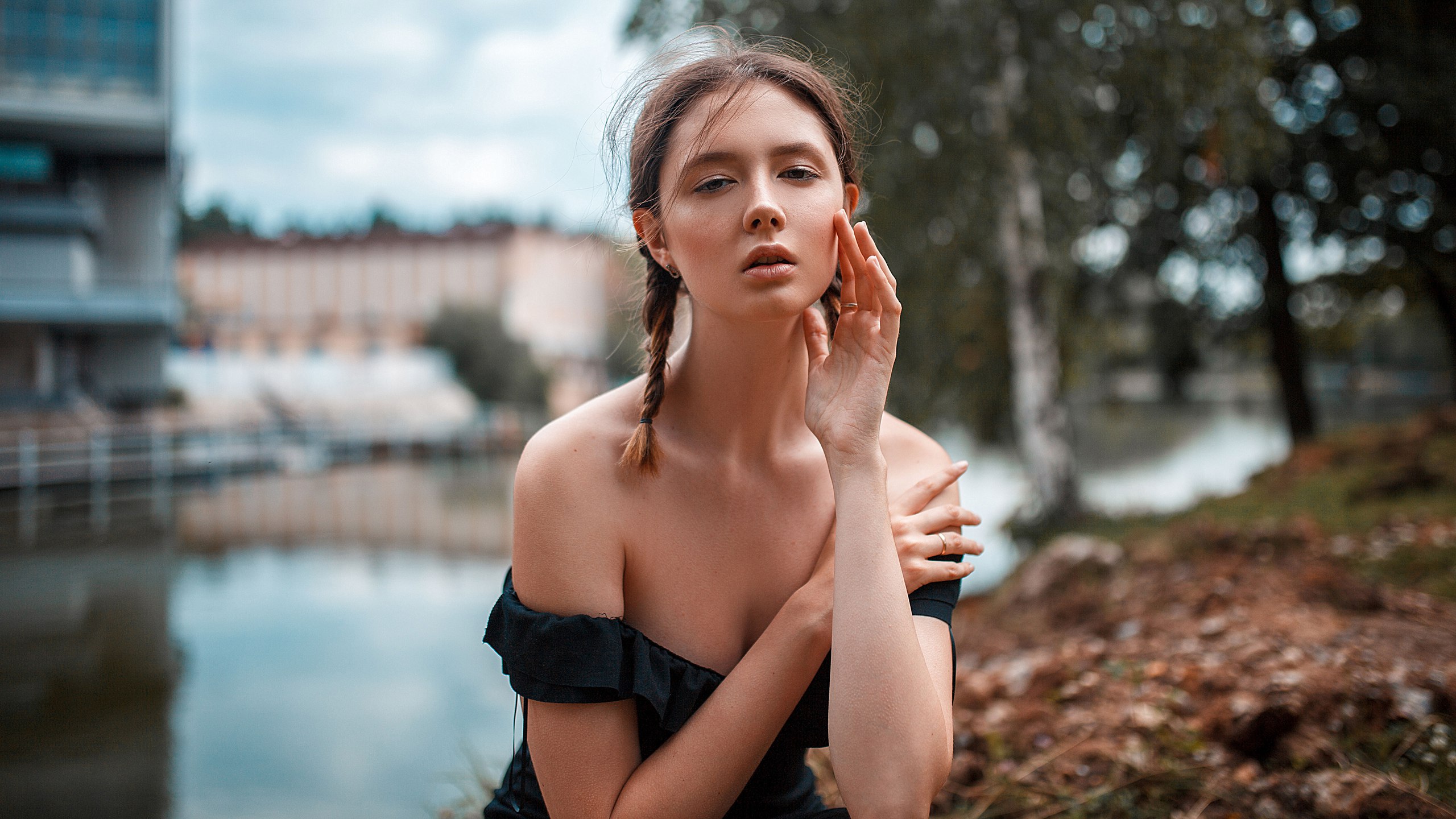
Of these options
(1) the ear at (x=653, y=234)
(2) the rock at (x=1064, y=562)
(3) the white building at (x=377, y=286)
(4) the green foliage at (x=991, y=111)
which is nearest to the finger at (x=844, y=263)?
(1) the ear at (x=653, y=234)

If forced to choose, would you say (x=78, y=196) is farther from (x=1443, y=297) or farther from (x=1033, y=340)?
(x=1443, y=297)

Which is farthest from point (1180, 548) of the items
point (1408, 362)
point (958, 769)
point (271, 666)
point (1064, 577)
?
point (1408, 362)

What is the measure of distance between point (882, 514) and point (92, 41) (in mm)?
26133

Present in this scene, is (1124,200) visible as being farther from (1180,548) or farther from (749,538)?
(749,538)

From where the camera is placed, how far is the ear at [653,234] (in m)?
1.46

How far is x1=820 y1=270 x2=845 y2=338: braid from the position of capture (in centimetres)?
161

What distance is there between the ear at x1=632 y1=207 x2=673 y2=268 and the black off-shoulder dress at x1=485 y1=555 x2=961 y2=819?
0.58 meters

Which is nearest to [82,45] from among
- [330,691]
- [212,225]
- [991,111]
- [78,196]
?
[78,196]

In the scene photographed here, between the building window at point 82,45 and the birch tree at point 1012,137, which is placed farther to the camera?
the building window at point 82,45

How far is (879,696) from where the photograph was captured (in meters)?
1.24

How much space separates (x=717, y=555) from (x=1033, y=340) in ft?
21.7

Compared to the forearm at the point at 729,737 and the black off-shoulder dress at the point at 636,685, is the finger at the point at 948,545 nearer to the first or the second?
the black off-shoulder dress at the point at 636,685

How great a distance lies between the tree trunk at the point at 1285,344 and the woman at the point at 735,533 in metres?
9.90

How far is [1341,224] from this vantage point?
9.33 m
